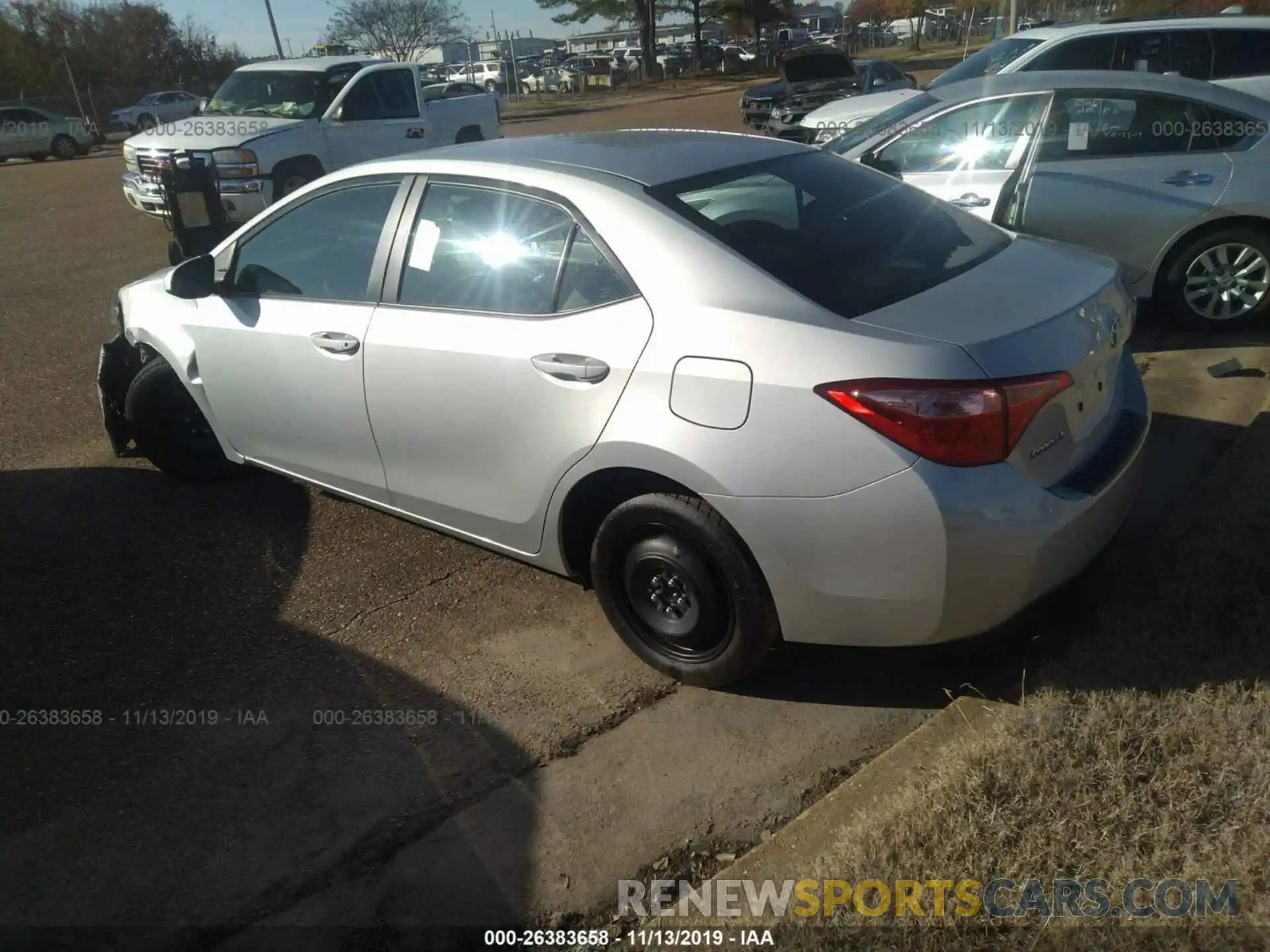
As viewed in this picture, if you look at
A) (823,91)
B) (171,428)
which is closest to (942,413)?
(171,428)

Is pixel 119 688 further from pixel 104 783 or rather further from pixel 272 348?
pixel 272 348

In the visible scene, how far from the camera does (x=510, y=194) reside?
11.3ft

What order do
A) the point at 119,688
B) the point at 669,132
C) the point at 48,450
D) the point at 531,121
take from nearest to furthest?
the point at 119,688 → the point at 669,132 → the point at 48,450 → the point at 531,121

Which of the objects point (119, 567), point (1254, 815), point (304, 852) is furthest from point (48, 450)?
point (1254, 815)

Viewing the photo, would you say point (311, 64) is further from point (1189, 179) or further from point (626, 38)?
point (626, 38)

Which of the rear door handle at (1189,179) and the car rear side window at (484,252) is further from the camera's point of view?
the rear door handle at (1189,179)

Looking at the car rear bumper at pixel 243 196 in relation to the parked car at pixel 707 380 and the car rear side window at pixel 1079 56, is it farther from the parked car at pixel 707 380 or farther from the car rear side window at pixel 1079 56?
the car rear side window at pixel 1079 56

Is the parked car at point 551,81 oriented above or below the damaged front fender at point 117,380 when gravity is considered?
below

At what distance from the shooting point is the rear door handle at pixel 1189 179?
5887 millimetres

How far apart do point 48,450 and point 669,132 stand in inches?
161

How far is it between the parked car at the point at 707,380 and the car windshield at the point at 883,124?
10.2 ft

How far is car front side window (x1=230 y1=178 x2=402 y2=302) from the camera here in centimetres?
387

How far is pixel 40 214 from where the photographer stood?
16469 millimetres

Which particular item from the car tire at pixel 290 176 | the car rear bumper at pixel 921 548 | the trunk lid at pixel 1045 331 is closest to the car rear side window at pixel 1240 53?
the trunk lid at pixel 1045 331
